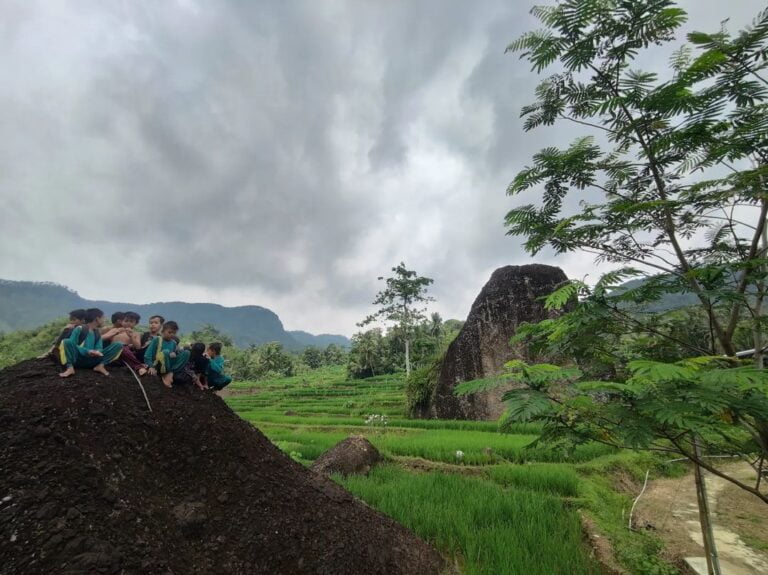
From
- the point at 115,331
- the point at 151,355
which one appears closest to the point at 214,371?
the point at 151,355

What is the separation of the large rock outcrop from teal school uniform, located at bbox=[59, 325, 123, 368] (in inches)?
610

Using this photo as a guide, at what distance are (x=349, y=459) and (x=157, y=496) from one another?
5.38 meters

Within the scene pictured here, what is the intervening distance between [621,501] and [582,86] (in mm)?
7351

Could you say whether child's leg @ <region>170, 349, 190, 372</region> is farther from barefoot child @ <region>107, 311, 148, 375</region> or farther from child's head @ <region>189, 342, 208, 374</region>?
barefoot child @ <region>107, 311, 148, 375</region>

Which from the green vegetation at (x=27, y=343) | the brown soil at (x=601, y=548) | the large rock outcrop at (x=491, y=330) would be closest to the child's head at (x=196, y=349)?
the brown soil at (x=601, y=548)

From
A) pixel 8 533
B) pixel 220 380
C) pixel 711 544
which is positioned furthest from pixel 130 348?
pixel 711 544

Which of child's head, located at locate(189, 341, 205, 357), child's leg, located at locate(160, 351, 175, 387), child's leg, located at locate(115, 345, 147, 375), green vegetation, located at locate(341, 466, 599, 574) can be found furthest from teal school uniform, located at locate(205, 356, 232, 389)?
green vegetation, located at locate(341, 466, 599, 574)

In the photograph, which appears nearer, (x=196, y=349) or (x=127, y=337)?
(x=127, y=337)

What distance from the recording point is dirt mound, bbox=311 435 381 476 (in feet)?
24.5

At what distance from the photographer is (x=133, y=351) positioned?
3.88 m

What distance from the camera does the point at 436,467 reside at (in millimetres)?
8742

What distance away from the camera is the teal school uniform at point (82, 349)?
3.25 m

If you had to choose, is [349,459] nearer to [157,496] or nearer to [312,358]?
[157,496]

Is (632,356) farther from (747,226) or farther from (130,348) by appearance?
(130,348)
